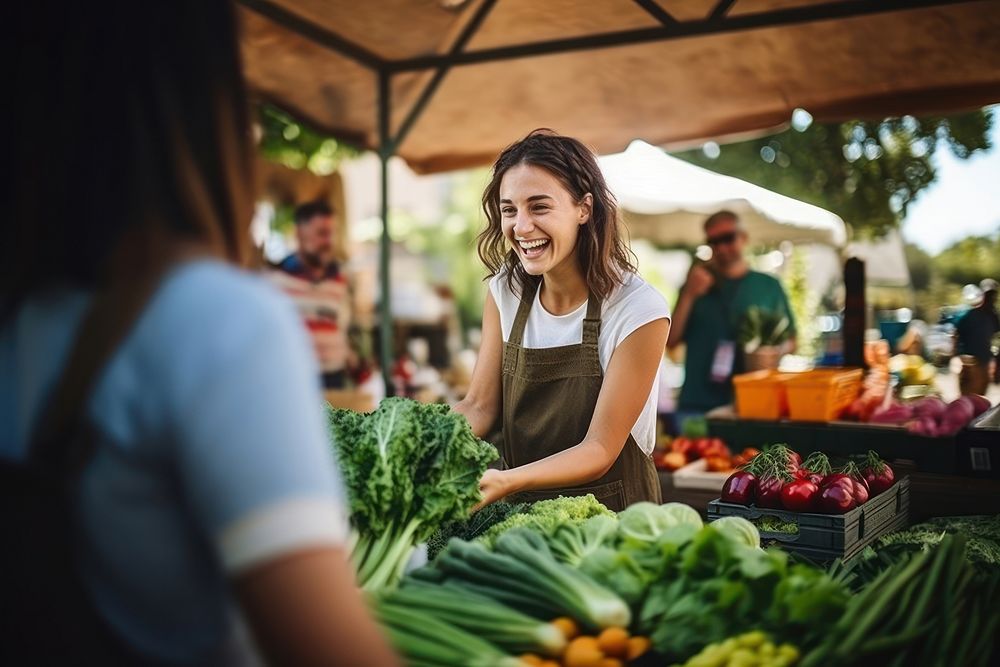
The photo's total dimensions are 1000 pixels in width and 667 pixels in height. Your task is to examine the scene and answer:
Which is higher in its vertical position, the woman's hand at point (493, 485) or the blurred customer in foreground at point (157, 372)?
the blurred customer in foreground at point (157, 372)

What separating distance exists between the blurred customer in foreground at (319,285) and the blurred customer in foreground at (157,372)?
21.0 ft

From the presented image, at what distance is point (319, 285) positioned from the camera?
297 inches

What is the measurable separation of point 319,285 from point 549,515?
18.4 ft

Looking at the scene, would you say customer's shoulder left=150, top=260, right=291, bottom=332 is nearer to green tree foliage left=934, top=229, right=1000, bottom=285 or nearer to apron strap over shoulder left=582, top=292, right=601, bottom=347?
apron strap over shoulder left=582, top=292, right=601, bottom=347

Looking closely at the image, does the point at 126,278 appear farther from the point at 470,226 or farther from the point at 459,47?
the point at 470,226

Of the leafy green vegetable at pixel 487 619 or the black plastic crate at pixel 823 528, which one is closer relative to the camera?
the leafy green vegetable at pixel 487 619

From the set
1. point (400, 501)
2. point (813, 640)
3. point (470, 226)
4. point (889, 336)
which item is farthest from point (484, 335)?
point (470, 226)

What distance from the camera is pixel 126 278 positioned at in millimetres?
950

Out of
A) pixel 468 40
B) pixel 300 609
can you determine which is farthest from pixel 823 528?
pixel 468 40

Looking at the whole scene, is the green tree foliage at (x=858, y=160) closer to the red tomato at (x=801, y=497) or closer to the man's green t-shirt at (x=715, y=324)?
the man's green t-shirt at (x=715, y=324)

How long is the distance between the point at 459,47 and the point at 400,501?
3942mm

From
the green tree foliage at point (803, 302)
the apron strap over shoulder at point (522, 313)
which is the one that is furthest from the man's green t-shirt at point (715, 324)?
the apron strap over shoulder at point (522, 313)

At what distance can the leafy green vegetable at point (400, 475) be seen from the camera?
6.49 ft

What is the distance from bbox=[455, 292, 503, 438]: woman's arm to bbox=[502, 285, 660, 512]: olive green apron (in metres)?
0.10
